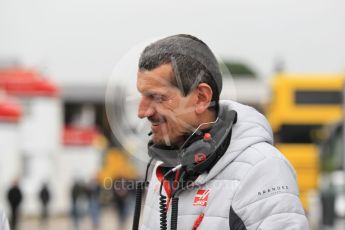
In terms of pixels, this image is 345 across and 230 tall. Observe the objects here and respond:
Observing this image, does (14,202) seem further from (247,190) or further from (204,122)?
(247,190)

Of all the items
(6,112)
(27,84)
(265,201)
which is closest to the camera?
(265,201)

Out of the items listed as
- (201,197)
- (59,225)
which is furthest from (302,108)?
(201,197)

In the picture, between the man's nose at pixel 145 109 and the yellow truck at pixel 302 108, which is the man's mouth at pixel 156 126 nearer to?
the man's nose at pixel 145 109

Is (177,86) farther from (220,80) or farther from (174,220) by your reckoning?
(174,220)

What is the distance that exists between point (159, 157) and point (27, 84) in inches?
1298

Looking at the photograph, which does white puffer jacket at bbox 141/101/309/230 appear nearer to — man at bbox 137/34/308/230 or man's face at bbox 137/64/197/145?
man at bbox 137/34/308/230

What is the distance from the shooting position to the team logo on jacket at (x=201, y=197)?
3153 mm

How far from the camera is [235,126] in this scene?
323 cm

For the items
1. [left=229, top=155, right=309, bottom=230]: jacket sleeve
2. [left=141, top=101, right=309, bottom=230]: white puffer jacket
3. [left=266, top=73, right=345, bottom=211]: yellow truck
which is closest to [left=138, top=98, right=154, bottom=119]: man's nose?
[left=141, top=101, right=309, bottom=230]: white puffer jacket

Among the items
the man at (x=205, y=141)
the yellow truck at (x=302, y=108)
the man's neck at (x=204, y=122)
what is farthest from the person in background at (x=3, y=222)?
the yellow truck at (x=302, y=108)

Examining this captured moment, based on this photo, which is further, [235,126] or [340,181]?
[340,181]

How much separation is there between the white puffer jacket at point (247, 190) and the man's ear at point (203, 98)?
13 centimetres

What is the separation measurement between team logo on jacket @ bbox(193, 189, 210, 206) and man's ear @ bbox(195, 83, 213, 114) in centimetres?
25

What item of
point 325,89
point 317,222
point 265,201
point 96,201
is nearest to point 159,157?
point 265,201
